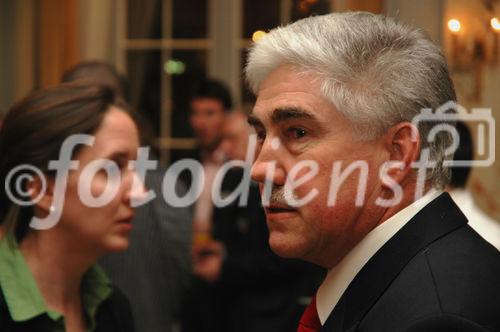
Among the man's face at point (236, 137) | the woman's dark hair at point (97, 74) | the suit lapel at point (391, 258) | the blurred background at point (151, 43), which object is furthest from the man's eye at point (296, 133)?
the blurred background at point (151, 43)

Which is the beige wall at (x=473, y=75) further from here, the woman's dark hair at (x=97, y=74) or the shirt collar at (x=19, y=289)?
the shirt collar at (x=19, y=289)

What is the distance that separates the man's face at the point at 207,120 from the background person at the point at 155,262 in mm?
1740

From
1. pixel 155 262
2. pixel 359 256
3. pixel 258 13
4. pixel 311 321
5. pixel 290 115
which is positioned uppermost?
pixel 290 115

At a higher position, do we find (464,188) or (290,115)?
(290,115)

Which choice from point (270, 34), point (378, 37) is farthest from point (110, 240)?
point (378, 37)

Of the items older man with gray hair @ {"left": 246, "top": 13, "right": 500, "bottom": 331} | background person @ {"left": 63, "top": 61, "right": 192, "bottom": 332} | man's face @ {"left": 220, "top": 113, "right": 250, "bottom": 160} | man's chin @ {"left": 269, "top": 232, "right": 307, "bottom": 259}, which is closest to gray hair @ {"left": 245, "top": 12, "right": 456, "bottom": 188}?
older man with gray hair @ {"left": 246, "top": 13, "right": 500, "bottom": 331}

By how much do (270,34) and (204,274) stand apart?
295 centimetres

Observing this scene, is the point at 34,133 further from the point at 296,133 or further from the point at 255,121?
the point at 296,133

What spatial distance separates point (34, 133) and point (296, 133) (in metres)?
0.89

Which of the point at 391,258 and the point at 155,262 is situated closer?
the point at 391,258

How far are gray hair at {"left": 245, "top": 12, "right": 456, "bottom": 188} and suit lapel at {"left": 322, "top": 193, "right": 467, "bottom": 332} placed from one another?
→ 0.11 metres

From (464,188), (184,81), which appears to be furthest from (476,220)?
(184,81)

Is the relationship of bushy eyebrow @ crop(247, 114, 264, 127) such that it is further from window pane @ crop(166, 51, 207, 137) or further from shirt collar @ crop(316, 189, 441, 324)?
window pane @ crop(166, 51, 207, 137)

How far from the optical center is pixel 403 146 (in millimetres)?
1901
